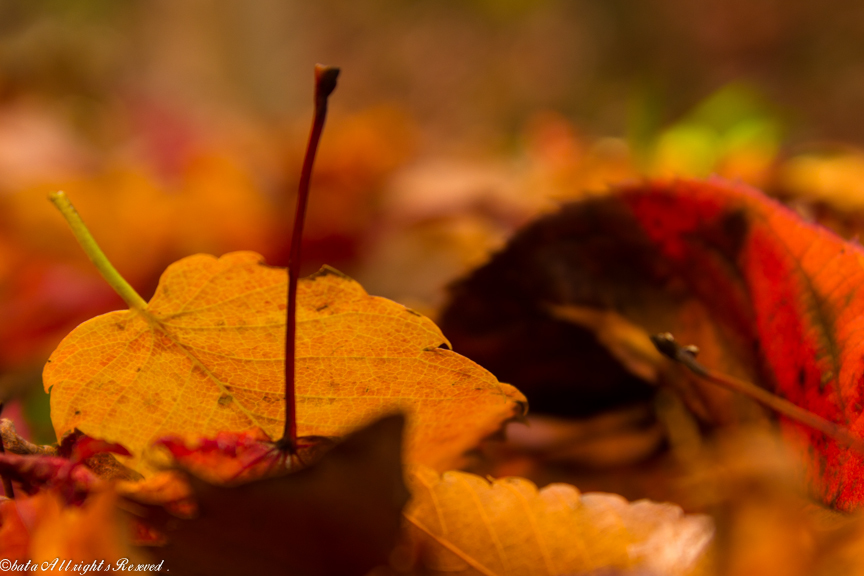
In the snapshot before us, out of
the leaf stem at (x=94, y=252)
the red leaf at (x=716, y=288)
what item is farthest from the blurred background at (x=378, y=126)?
the leaf stem at (x=94, y=252)

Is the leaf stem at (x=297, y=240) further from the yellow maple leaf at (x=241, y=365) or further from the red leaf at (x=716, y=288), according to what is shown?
the red leaf at (x=716, y=288)

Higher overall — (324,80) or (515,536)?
(324,80)

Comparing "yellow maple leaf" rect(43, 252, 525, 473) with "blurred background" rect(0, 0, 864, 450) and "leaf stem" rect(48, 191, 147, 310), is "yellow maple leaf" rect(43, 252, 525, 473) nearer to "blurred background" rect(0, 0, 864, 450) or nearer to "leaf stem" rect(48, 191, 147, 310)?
"leaf stem" rect(48, 191, 147, 310)

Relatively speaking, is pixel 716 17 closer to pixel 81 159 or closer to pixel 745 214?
pixel 81 159

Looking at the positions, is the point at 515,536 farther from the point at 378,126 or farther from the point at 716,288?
the point at 378,126

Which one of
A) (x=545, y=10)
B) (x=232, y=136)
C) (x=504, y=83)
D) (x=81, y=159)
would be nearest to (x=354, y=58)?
(x=504, y=83)

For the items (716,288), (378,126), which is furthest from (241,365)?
(378,126)
